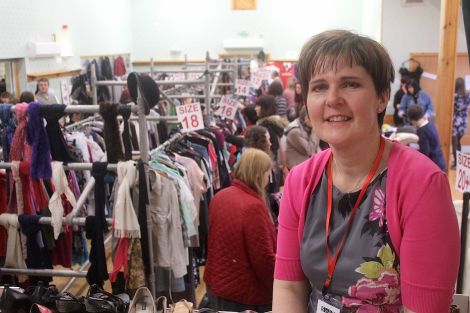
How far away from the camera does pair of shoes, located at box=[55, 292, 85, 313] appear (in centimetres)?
229

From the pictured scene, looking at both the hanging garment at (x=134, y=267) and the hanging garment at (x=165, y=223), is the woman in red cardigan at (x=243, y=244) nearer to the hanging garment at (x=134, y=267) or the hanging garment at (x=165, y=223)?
the hanging garment at (x=165, y=223)

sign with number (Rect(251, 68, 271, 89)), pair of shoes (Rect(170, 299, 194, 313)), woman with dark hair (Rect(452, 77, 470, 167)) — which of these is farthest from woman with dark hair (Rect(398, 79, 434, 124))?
pair of shoes (Rect(170, 299, 194, 313))

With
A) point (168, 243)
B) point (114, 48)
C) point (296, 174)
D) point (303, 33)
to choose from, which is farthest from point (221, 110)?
point (303, 33)

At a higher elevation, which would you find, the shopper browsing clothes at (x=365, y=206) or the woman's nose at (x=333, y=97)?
the woman's nose at (x=333, y=97)

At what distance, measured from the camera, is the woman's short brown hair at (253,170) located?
10.2 feet

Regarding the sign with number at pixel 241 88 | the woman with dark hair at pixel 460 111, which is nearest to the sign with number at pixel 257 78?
the sign with number at pixel 241 88

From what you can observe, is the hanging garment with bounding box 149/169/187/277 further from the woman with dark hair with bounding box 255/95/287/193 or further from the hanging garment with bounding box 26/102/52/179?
the woman with dark hair with bounding box 255/95/287/193

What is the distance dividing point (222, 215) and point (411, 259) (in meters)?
1.94

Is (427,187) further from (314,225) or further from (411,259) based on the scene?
(314,225)

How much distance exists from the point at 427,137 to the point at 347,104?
15.9 feet

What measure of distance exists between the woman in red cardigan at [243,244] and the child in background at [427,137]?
3.04 meters

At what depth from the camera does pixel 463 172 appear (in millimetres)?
2779

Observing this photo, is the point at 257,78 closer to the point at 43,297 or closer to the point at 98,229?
the point at 98,229

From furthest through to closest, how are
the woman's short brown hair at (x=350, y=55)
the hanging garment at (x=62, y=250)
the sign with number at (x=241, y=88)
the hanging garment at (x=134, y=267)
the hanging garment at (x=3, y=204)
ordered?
the sign with number at (x=241, y=88)
the hanging garment at (x=62, y=250)
the hanging garment at (x=3, y=204)
the hanging garment at (x=134, y=267)
the woman's short brown hair at (x=350, y=55)
